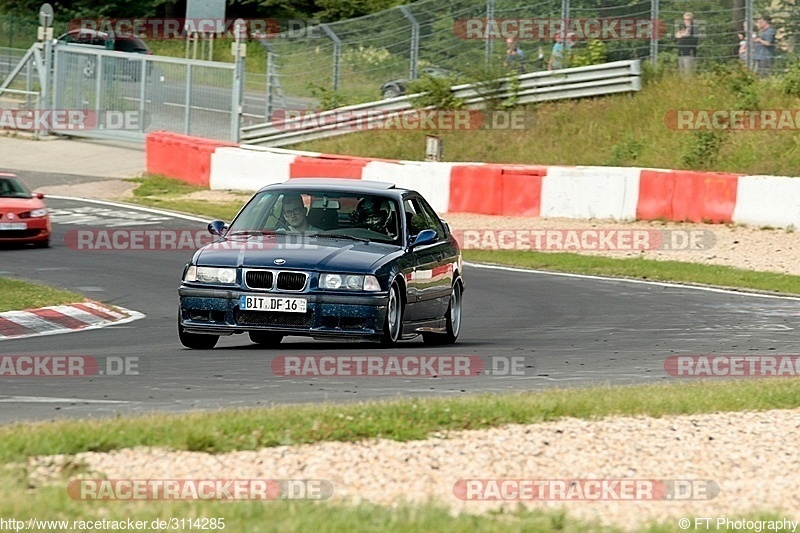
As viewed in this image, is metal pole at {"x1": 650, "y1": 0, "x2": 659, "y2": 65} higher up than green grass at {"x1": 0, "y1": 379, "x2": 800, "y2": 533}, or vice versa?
Answer: metal pole at {"x1": 650, "y1": 0, "x2": 659, "y2": 65}

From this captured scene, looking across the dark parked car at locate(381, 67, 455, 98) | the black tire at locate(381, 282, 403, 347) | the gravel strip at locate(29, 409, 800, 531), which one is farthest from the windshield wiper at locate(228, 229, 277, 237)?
the dark parked car at locate(381, 67, 455, 98)

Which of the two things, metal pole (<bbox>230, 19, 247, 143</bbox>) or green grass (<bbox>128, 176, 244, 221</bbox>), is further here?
metal pole (<bbox>230, 19, 247, 143</bbox>)

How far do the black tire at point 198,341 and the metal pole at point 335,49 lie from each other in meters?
22.7

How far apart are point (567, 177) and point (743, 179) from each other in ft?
10.4

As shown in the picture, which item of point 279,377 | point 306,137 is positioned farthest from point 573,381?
point 306,137

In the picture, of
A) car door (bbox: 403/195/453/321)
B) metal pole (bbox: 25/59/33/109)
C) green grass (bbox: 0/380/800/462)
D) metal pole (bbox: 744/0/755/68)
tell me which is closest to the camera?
green grass (bbox: 0/380/800/462)

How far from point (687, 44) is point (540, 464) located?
2464cm

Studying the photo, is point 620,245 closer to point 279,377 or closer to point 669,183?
point 669,183

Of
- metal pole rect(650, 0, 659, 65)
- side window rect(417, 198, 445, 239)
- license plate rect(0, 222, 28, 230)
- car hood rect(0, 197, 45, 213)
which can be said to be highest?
metal pole rect(650, 0, 659, 65)

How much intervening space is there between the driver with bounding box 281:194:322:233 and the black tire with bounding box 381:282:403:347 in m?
0.93

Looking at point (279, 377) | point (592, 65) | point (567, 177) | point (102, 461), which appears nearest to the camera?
point (102, 461)

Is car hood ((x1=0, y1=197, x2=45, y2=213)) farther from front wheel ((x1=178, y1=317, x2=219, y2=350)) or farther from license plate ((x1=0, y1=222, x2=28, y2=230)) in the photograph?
front wheel ((x1=178, y1=317, x2=219, y2=350))

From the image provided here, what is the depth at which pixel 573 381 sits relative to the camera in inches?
426

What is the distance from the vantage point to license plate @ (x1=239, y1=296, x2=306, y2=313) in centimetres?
1162
